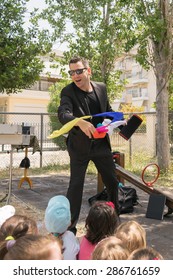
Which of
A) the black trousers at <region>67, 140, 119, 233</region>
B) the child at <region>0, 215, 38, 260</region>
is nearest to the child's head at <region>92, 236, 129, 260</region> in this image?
the child at <region>0, 215, 38, 260</region>

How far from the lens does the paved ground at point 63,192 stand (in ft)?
12.0

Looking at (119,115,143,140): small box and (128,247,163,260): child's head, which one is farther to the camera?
(119,115,143,140): small box

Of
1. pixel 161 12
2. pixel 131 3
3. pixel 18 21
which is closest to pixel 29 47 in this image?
pixel 18 21

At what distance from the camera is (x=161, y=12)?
7914 millimetres

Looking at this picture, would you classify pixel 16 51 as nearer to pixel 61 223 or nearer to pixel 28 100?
pixel 61 223

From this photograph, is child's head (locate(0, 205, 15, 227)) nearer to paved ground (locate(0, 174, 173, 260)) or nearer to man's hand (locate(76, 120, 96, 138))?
paved ground (locate(0, 174, 173, 260))

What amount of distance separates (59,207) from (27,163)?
3915 mm

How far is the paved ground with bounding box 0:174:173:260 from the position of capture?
366 cm

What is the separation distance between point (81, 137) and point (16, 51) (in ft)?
14.9

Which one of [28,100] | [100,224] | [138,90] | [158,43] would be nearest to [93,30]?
[158,43]

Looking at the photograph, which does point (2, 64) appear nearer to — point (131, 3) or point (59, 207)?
point (131, 3)

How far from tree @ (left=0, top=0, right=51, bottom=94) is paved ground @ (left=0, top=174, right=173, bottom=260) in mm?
2165

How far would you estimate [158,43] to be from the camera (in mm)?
8148

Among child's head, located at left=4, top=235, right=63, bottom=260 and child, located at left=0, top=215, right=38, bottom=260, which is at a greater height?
child's head, located at left=4, top=235, right=63, bottom=260
